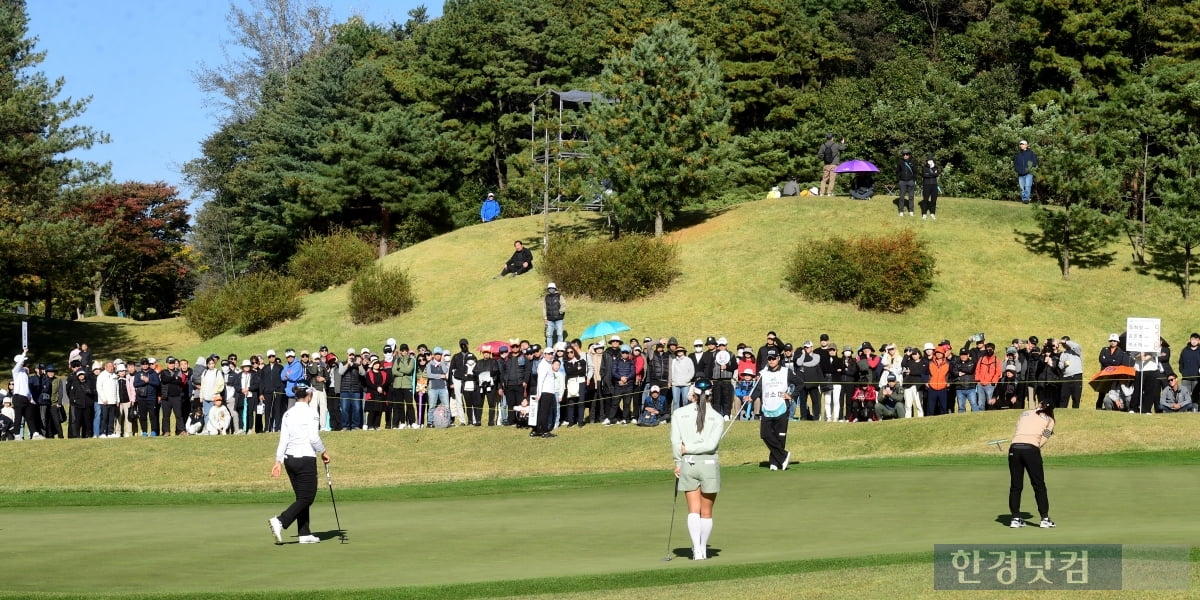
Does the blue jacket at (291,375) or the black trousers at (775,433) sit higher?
the blue jacket at (291,375)

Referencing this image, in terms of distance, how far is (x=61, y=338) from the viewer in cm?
5941

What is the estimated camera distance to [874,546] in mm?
15227

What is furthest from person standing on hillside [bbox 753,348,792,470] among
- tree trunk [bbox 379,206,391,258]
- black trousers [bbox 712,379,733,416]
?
tree trunk [bbox 379,206,391,258]

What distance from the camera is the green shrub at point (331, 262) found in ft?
190

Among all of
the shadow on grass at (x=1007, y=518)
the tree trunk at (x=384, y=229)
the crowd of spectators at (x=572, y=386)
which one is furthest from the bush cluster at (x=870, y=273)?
the shadow on grass at (x=1007, y=518)

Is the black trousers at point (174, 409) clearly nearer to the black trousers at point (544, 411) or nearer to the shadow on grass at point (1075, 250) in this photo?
the black trousers at point (544, 411)

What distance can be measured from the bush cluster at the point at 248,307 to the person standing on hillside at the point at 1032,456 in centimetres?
3986

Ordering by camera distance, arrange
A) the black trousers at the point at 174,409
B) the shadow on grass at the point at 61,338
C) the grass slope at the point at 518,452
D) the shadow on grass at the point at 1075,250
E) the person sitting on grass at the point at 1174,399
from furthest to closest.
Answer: the shadow on grass at the point at 61,338 → the shadow on grass at the point at 1075,250 → the black trousers at the point at 174,409 → the person sitting on grass at the point at 1174,399 → the grass slope at the point at 518,452

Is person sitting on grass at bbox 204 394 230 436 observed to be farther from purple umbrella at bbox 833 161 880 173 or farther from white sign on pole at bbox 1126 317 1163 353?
purple umbrella at bbox 833 161 880 173

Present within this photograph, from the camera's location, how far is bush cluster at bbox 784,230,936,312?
1827 inches

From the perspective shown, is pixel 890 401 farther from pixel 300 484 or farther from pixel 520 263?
pixel 520 263

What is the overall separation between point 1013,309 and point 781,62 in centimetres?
2988

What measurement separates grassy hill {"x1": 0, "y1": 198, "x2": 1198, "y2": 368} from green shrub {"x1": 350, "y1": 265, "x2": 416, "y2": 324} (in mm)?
605

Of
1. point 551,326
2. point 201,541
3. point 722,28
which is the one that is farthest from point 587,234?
point 201,541
